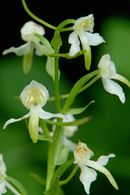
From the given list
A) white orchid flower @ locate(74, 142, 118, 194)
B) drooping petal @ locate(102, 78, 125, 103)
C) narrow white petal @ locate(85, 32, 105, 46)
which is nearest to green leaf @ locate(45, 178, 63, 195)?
white orchid flower @ locate(74, 142, 118, 194)

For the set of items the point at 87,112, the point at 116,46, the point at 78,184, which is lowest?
the point at 78,184

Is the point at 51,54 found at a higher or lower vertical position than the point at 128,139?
higher

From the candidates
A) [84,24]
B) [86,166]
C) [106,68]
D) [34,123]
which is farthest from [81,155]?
[84,24]

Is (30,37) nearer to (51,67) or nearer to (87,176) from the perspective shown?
(51,67)

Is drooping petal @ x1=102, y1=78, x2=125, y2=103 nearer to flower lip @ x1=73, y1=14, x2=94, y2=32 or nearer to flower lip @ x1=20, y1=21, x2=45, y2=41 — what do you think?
flower lip @ x1=73, y1=14, x2=94, y2=32

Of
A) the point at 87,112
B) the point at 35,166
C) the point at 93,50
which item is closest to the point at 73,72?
the point at 93,50

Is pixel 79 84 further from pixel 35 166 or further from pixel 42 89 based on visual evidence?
pixel 35 166
